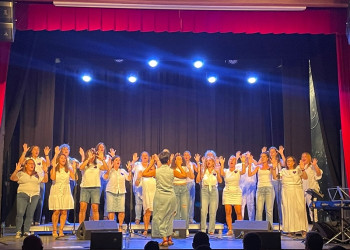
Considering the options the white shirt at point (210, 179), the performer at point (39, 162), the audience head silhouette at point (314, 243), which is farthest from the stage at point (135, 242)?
the audience head silhouette at point (314, 243)

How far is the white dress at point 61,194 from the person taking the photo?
32.3 ft

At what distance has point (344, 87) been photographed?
31.4 feet

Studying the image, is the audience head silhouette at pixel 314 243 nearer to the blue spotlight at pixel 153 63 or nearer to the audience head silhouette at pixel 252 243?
the audience head silhouette at pixel 252 243

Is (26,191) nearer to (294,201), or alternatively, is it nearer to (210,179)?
(210,179)

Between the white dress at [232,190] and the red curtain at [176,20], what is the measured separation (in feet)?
10.0

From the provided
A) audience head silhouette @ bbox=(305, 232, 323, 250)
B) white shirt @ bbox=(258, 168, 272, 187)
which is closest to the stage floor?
white shirt @ bbox=(258, 168, 272, 187)

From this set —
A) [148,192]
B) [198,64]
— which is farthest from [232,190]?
[198,64]

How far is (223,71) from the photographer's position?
43.1 feet

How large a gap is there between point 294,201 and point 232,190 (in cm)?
129

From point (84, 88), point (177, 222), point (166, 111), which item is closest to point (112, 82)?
point (84, 88)

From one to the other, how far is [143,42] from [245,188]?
4131mm

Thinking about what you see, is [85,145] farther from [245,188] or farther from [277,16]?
[277,16]

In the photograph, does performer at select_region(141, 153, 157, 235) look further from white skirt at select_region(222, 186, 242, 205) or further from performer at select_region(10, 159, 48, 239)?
performer at select_region(10, 159, 48, 239)

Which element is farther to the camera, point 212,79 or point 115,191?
point 212,79
